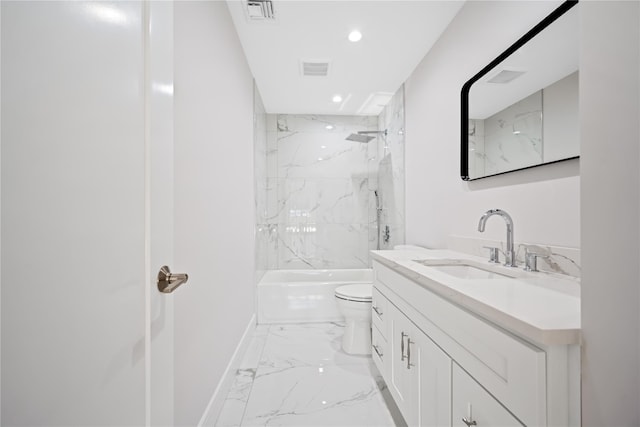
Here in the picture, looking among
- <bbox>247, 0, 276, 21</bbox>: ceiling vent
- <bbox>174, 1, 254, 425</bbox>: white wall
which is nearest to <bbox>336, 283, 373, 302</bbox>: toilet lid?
<bbox>174, 1, 254, 425</bbox>: white wall

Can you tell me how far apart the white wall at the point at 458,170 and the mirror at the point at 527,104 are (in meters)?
0.07

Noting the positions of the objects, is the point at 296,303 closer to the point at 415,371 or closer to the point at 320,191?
the point at 320,191

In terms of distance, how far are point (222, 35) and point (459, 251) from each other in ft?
6.44

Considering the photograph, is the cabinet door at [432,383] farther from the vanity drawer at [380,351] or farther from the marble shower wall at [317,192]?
the marble shower wall at [317,192]

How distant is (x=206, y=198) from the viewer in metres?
1.50

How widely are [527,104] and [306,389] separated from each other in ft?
6.51

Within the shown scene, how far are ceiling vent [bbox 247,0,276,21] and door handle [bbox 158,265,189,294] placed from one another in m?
1.78

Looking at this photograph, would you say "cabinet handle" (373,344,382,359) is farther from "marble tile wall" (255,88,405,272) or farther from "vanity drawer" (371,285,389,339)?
"marble tile wall" (255,88,405,272)

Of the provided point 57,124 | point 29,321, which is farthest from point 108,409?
point 57,124

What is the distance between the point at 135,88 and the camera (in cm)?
61

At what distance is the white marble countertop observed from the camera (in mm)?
618

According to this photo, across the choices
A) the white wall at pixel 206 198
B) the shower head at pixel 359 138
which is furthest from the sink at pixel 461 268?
the shower head at pixel 359 138

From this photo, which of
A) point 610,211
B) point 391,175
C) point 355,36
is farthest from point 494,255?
point 391,175

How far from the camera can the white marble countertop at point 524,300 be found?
618 millimetres
